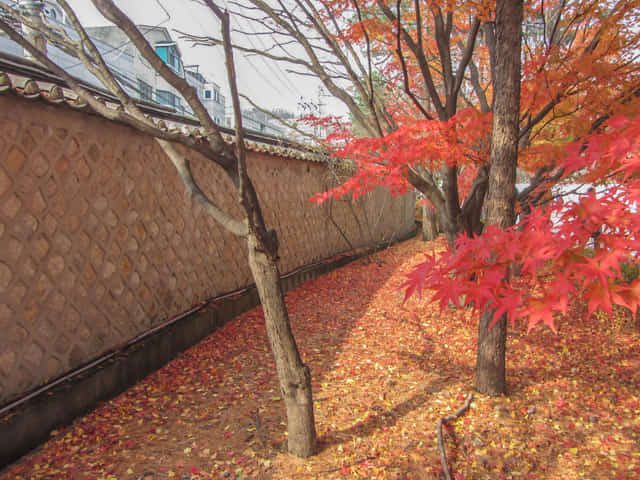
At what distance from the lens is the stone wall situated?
2.71 meters

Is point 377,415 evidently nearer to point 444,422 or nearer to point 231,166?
point 444,422

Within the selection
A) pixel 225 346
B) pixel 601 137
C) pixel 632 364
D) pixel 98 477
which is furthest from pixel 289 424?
pixel 632 364

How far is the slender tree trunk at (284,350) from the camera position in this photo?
2.41m

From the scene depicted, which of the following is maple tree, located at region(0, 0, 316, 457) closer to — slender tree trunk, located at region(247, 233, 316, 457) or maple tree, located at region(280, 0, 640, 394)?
slender tree trunk, located at region(247, 233, 316, 457)

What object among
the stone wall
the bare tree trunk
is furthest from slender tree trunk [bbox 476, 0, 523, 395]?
the bare tree trunk

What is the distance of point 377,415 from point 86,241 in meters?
2.77

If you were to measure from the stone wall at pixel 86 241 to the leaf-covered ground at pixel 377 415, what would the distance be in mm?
586

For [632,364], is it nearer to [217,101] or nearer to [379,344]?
[379,344]

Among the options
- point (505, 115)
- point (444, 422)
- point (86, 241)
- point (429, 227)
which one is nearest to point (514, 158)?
point (505, 115)

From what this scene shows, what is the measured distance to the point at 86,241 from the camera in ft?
10.8

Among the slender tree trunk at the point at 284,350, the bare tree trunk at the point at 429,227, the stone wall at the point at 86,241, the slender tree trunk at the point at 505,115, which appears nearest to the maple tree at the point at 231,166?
the slender tree trunk at the point at 284,350

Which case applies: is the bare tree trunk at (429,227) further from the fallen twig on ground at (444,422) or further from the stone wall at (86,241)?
the fallen twig on ground at (444,422)

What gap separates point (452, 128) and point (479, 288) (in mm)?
2676

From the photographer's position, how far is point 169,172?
4.38 m
